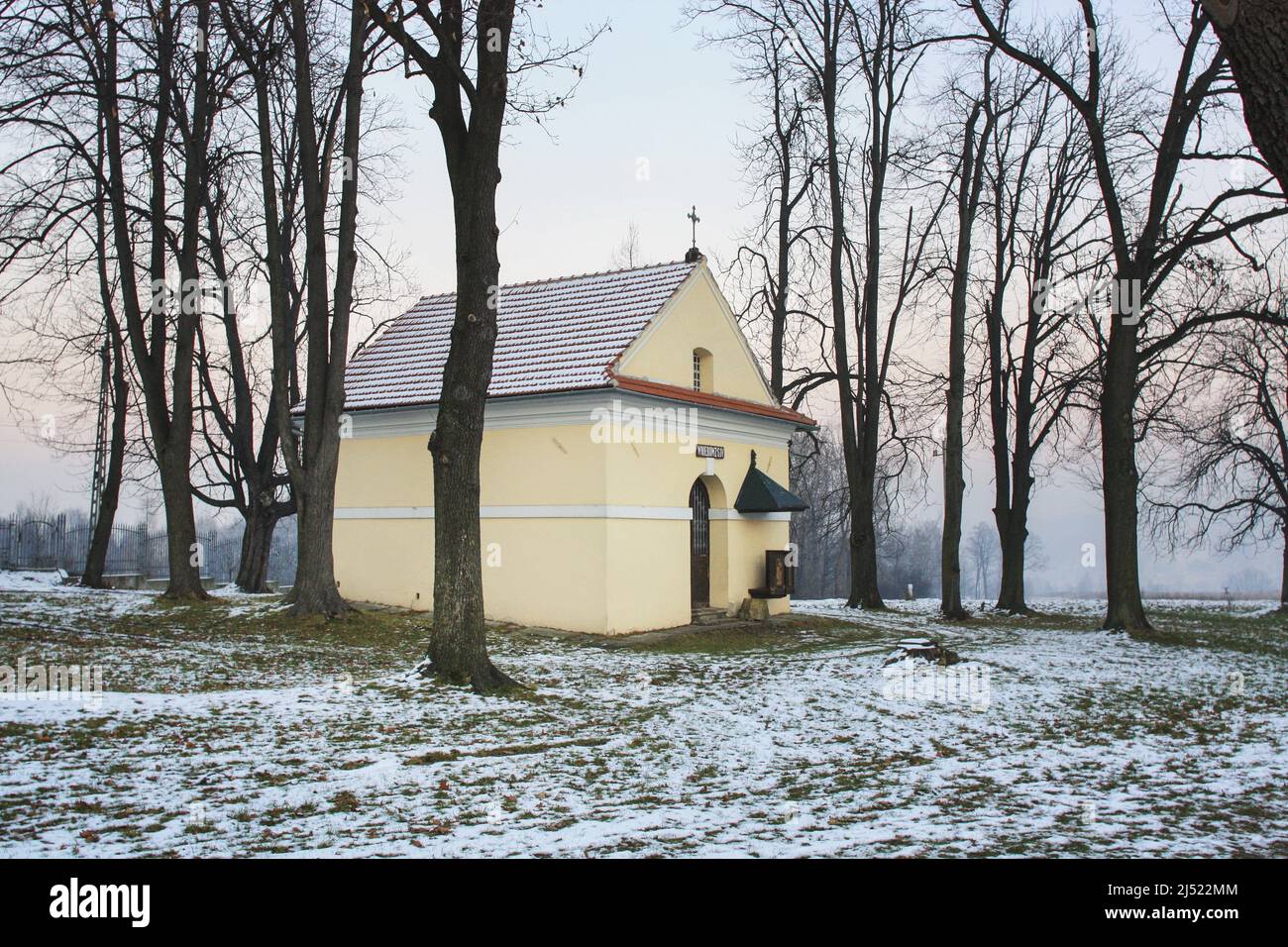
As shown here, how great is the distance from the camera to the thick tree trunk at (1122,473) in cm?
2020

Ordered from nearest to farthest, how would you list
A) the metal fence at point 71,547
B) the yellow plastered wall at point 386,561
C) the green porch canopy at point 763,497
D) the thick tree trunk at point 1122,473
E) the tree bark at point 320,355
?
the tree bark at point 320,355 → the thick tree trunk at point 1122,473 → the yellow plastered wall at point 386,561 → the green porch canopy at point 763,497 → the metal fence at point 71,547

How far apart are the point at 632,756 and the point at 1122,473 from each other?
14.9m

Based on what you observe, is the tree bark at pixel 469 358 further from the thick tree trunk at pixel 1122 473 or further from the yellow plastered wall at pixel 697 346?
the thick tree trunk at pixel 1122 473

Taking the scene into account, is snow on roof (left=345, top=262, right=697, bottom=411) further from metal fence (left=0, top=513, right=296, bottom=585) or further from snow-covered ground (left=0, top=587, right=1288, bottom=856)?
metal fence (left=0, top=513, right=296, bottom=585)

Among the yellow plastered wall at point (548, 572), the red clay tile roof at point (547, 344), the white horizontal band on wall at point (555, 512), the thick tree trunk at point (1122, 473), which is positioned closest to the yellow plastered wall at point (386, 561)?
the white horizontal band on wall at point (555, 512)

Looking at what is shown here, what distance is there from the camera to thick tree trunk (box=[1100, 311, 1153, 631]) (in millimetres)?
20203

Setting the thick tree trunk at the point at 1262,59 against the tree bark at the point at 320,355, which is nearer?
the thick tree trunk at the point at 1262,59

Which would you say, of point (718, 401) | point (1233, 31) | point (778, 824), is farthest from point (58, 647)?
point (1233, 31)

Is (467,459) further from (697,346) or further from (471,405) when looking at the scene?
(697,346)

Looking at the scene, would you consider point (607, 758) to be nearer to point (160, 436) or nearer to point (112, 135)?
point (160, 436)

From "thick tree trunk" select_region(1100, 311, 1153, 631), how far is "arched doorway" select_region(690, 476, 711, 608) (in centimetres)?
820

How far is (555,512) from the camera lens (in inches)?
763

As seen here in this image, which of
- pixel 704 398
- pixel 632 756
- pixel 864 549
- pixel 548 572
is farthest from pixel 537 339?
pixel 632 756

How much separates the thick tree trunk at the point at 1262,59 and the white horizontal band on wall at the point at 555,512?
14454mm
